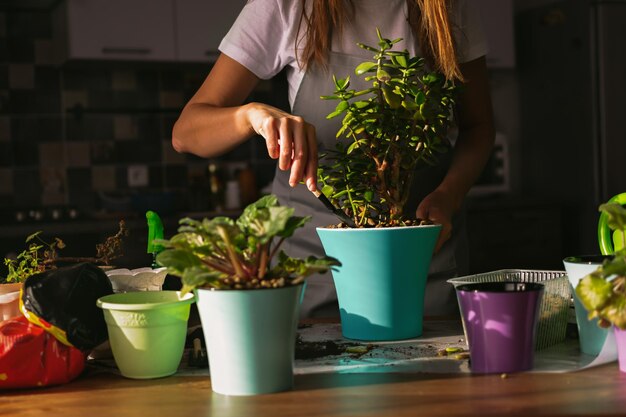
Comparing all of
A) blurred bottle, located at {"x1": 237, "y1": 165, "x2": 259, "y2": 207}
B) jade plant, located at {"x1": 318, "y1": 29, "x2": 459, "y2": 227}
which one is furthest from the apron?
blurred bottle, located at {"x1": 237, "y1": 165, "x2": 259, "y2": 207}

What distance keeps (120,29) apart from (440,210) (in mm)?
2415

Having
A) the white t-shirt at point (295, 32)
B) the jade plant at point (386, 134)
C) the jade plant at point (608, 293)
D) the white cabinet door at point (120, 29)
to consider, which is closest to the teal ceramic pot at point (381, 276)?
the jade plant at point (386, 134)

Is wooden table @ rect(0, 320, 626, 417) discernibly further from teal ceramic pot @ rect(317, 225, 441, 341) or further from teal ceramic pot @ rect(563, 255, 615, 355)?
teal ceramic pot @ rect(317, 225, 441, 341)

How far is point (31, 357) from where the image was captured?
94 cm

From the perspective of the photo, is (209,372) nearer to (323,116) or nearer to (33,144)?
(323,116)

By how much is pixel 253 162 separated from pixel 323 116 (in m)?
2.41

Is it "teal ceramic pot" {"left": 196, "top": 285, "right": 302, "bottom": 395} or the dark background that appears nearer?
"teal ceramic pot" {"left": 196, "top": 285, "right": 302, "bottom": 395}

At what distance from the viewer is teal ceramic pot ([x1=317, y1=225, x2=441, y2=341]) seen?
109 cm

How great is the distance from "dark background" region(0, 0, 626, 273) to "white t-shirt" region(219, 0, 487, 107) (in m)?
1.92

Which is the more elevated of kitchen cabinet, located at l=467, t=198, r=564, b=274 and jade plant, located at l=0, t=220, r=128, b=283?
jade plant, located at l=0, t=220, r=128, b=283

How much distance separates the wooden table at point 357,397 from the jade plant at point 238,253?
12cm

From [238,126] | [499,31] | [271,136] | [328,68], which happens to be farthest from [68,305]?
[499,31]

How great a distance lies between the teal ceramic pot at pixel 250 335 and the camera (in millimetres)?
867

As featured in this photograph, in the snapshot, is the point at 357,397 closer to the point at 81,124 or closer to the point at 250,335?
the point at 250,335
